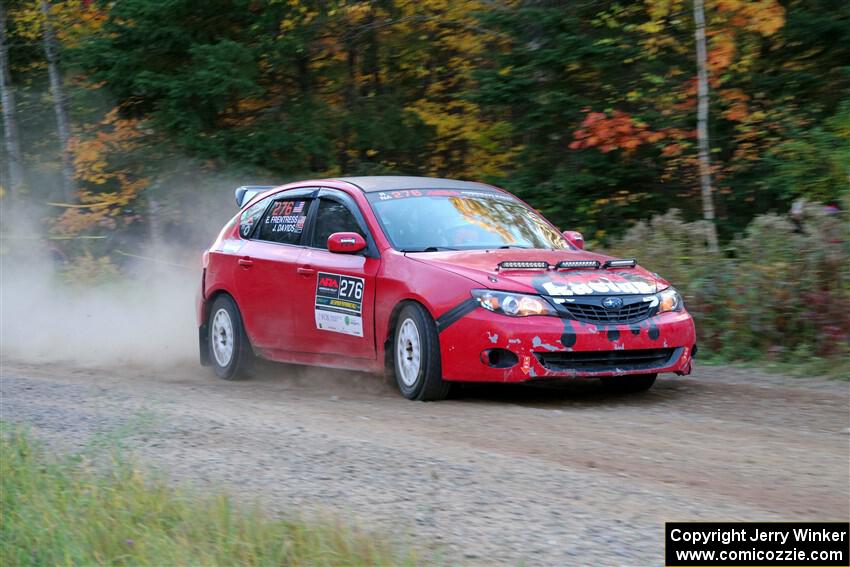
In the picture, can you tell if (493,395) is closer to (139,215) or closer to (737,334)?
(737,334)

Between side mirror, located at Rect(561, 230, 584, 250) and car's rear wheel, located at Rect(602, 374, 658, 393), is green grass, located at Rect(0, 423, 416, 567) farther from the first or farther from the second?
side mirror, located at Rect(561, 230, 584, 250)

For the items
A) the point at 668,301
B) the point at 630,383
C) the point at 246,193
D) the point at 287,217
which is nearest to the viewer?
the point at 668,301

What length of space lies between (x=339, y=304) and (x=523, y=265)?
169 centimetres

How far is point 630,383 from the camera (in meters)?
8.48

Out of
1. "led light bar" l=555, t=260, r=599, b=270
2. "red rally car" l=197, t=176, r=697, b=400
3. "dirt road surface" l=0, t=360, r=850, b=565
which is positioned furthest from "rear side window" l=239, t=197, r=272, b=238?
"led light bar" l=555, t=260, r=599, b=270

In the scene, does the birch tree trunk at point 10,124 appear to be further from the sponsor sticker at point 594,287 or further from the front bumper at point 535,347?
the sponsor sticker at point 594,287

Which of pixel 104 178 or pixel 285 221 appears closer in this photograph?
pixel 285 221

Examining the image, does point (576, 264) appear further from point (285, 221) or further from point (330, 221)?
point (285, 221)

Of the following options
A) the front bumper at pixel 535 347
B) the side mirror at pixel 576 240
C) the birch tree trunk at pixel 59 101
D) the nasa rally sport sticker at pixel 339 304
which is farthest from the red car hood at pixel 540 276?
the birch tree trunk at pixel 59 101

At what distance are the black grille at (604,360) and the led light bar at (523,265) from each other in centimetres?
68

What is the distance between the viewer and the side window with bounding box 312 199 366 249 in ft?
30.1

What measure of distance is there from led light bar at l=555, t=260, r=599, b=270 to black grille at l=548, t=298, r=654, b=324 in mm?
427

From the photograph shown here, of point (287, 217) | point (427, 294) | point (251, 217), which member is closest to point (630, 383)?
point (427, 294)

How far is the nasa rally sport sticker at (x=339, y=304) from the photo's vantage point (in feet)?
28.5
